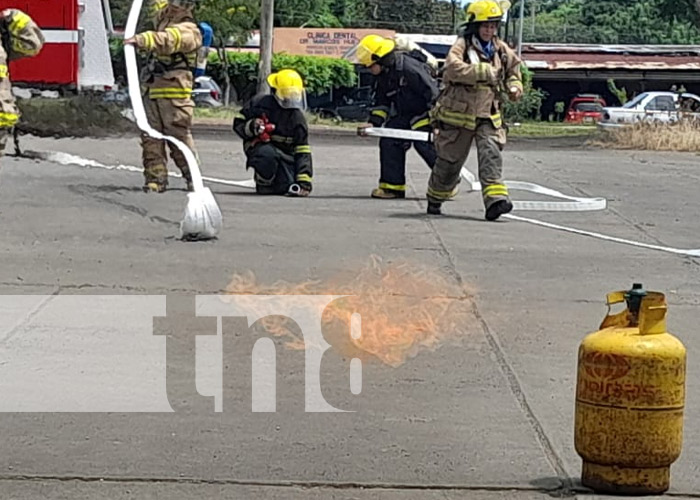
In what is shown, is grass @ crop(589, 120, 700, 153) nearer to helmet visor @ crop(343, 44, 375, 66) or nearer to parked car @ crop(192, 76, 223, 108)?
helmet visor @ crop(343, 44, 375, 66)

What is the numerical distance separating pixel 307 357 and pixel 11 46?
470 centimetres

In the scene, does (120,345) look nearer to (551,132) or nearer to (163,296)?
(163,296)

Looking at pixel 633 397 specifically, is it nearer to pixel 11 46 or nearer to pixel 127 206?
pixel 11 46

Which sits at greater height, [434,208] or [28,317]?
[434,208]

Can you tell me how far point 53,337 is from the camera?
6707 mm

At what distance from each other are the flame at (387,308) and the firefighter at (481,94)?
237 centimetres

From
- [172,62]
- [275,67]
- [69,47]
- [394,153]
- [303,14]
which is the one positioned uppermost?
[303,14]

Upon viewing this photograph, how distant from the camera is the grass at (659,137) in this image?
77.0 ft

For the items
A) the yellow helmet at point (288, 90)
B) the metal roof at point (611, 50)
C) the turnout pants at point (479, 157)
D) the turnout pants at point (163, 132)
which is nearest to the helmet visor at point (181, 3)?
the turnout pants at point (163, 132)

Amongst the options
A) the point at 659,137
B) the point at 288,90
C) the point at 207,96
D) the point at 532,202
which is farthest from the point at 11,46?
the point at 207,96

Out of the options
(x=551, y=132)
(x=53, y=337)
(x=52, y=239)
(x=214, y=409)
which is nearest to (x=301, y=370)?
(x=214, y=409)

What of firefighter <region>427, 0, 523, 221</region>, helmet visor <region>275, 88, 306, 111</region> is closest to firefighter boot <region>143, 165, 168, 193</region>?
helmet visor <region>275, 88, 306, 111</region>

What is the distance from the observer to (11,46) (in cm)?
993

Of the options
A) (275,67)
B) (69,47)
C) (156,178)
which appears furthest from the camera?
(275,67)
